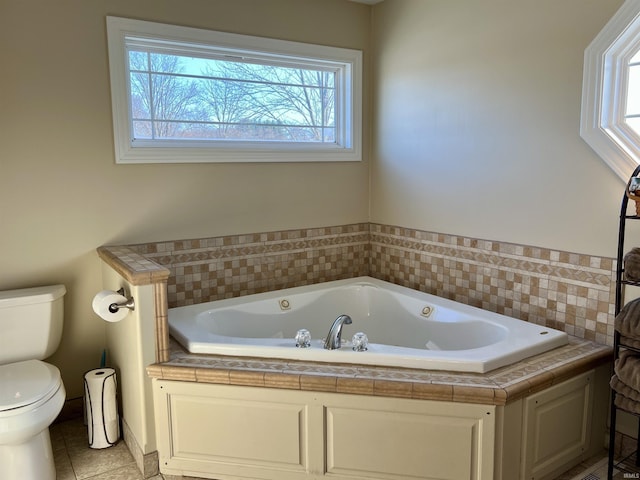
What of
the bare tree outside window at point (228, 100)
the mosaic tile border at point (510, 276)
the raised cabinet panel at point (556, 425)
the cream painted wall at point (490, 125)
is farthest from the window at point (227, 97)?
the raised cabinet panel at point (556, 425)

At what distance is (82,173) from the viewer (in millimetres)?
2686

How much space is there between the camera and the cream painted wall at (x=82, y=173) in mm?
2520

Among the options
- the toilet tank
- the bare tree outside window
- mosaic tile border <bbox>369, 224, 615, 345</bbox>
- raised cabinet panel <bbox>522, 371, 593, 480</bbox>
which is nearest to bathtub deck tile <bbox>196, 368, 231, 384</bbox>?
the toilet tank

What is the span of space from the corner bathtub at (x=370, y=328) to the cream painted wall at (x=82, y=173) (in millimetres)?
526

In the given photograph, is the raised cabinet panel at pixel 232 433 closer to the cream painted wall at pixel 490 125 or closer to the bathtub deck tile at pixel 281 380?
the bathtub deck tile at pixel 281 380

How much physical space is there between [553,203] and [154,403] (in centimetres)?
206

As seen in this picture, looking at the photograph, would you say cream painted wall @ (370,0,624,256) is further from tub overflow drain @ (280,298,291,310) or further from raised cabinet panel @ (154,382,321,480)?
raised cabinet panel @ (154,382,321,480)

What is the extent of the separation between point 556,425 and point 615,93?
4.69 ft

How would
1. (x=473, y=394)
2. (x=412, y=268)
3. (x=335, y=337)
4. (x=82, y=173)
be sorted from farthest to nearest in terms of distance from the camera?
1. (x=412, y=268)
2. (x=82, y=173)
3. (x=335, y=337)
4. (x=473, y=394)

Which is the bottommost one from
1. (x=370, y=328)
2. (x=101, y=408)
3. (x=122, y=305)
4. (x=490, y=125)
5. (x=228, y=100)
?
(x=101, y=408)

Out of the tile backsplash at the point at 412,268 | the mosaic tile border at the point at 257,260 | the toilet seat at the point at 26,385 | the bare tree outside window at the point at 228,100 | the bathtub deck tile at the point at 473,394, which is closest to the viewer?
the bathtub deck tile at the point at 473,394

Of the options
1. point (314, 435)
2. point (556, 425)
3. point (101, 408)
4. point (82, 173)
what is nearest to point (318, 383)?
point (314, 435)

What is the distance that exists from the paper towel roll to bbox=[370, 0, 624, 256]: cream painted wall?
6.49 ft

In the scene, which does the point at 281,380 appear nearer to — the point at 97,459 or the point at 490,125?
the point at 97,459
